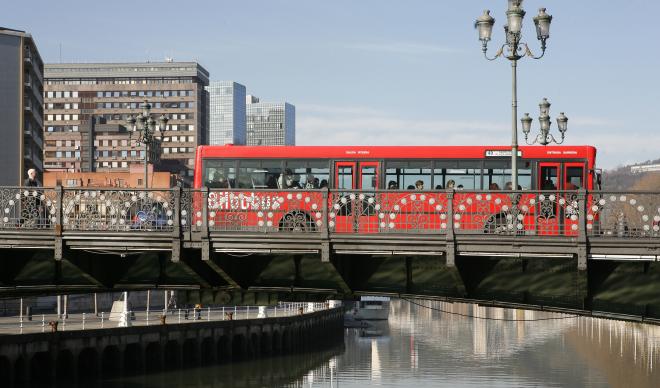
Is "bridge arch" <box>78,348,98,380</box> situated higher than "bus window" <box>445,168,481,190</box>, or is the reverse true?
"bus window" <box>445,168,481,190</box>

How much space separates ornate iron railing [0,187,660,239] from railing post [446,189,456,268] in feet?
0.09

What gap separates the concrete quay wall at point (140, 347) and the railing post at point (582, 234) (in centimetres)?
4569

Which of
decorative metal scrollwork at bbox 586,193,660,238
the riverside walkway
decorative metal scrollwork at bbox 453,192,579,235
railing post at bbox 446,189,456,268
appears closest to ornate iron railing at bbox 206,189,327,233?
railing post at bbox 446,189,456,268

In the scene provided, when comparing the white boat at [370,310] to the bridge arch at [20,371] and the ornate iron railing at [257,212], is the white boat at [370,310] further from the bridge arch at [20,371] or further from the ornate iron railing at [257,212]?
the ornate iron railing at [257,212]

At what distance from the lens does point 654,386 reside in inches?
3098

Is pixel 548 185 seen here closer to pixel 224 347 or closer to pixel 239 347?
pixel 224 347

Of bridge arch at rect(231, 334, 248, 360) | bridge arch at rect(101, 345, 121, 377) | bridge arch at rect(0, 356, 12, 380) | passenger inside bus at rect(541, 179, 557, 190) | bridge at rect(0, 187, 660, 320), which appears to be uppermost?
passenger inside bus at rect(541, 179, 557, 190)

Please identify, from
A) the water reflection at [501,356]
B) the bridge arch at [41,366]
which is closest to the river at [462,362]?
the water reflection at [501,356]

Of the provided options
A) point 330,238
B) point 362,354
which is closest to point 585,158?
point 330,238

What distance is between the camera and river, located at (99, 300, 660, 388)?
267 ft

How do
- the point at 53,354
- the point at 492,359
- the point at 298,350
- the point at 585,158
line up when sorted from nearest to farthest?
the point at 585,158, the point at 53,354, the point at 492,359, the point at 298,350

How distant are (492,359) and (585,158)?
5421cm

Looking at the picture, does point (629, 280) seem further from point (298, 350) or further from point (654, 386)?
point (298, 350)

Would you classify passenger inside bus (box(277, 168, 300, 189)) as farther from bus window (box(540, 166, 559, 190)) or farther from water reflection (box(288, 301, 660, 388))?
water reflection (box(288, 301, 660, 388))
